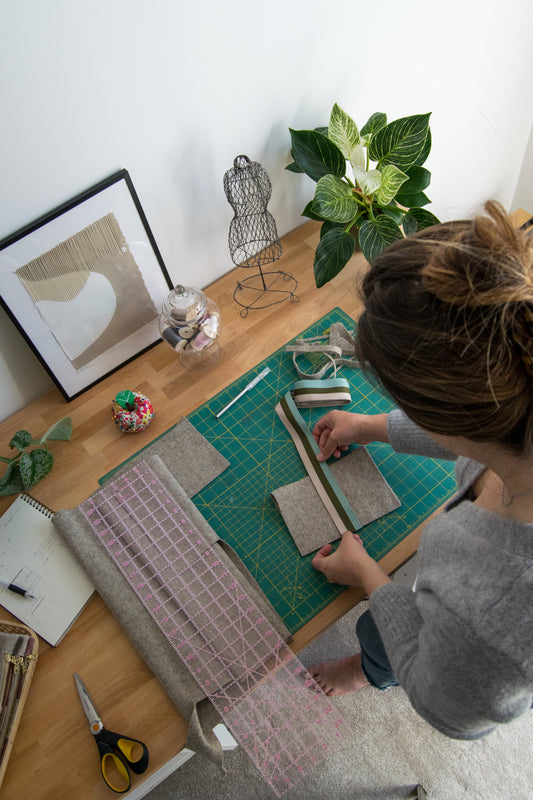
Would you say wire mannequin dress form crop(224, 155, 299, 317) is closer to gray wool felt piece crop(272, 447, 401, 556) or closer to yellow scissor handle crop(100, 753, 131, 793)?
gray wool felt piece crop(272, 447, 401, 556)

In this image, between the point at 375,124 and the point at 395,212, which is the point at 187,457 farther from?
the point at 375,124

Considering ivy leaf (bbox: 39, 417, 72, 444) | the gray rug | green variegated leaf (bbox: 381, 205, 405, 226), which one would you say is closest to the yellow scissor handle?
ivy leaf (bbox: 39, 417, 72, 444)

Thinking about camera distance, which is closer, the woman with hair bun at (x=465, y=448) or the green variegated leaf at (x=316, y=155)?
the woman with hair bun at (x=465, y=448)

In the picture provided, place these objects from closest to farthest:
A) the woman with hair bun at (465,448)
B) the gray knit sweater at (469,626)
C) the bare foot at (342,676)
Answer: the woman with hair bun at (465,448), the gray knit sweater at (469,626), the bare foot at (342,676)

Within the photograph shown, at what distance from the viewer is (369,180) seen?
41.3 inches

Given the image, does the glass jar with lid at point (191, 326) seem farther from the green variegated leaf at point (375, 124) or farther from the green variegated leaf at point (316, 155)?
the green variegated leaf at point (375, 124)

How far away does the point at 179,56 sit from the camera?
0.89 m

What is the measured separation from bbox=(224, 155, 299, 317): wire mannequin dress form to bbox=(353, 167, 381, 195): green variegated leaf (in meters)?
0.17

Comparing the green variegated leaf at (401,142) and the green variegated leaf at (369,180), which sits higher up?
the green variegated leaf at (401,142)

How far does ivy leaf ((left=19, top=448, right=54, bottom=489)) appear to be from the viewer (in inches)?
40.5

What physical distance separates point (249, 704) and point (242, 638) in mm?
92

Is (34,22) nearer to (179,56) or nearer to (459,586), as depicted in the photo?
(179,56)

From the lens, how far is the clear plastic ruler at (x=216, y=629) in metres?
0.85

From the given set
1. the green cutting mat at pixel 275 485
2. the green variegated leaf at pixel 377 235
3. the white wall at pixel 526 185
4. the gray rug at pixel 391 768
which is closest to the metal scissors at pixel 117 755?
the green cutting mat at pixel 275 485
